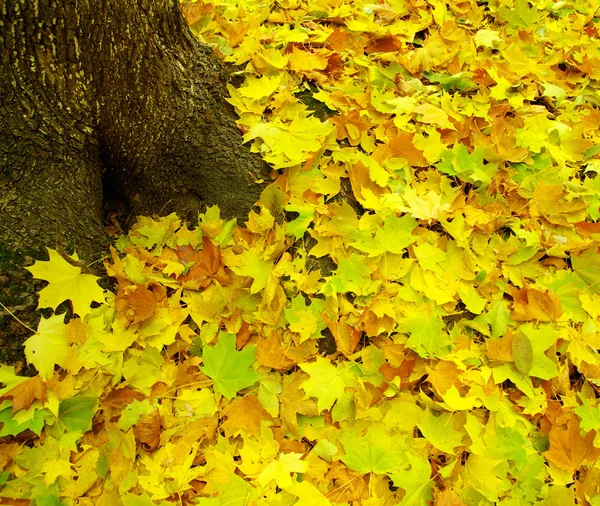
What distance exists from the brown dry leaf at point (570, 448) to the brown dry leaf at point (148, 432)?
3.62 ft

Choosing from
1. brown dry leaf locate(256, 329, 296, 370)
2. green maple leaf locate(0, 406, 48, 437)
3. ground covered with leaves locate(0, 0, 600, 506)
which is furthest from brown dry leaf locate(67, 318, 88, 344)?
brown dry leaf locate(256, 329, 296, 370)

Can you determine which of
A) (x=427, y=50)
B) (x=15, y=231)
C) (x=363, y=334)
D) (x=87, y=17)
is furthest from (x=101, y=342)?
(x=427, y=50)

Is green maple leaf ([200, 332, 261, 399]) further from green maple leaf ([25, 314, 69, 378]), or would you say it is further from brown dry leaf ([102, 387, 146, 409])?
green maple leaf ([25, 314, 69, 378])

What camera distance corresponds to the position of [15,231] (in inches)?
Answer: 60.0

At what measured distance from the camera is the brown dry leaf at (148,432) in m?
1.37

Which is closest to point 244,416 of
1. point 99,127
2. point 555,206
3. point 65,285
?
point 65,285

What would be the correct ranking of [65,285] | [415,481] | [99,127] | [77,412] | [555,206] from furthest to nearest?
[555,206]
[99,127]
[65,285]
[77,412]
[415,481]

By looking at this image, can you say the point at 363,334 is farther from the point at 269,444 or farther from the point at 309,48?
the point at 309,48

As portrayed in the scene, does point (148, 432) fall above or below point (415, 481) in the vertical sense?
above

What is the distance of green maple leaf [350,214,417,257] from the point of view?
5.35 feet

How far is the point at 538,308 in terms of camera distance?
5.16ft

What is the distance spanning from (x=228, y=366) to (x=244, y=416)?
0.50 ft

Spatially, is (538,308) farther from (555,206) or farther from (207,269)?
(207,269)

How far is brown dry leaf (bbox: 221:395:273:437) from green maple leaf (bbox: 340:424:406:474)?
0.80 ft
